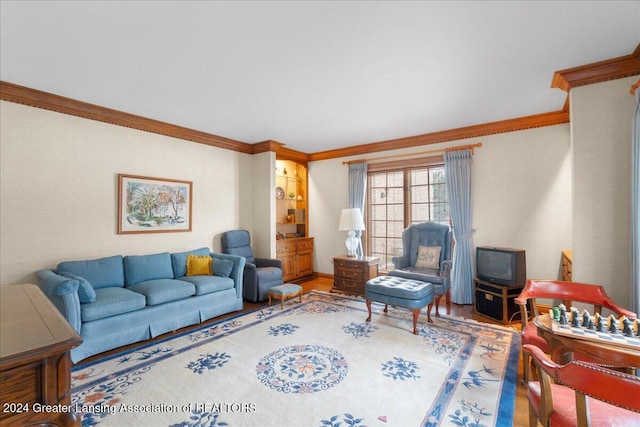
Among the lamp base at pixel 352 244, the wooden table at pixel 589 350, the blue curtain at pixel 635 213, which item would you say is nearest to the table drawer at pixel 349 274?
the lamp base at pixel 352 244

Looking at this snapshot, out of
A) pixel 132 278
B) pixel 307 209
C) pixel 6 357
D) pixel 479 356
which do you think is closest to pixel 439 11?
pixel 6 357

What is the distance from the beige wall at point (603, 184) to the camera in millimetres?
2637

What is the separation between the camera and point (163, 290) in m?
3.40

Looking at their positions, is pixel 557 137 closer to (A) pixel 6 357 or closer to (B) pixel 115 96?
(A) pixel 6 357

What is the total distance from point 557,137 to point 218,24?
4.43 m

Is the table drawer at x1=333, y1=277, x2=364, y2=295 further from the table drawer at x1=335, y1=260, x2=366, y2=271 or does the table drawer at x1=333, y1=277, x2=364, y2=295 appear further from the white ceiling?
the white ceiling

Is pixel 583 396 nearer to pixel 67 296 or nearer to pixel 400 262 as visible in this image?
pixel 400 262

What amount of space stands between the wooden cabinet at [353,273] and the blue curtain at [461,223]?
129 centimetres

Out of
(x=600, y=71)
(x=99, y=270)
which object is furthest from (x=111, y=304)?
(x=600, y=71)

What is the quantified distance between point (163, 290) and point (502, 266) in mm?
4344

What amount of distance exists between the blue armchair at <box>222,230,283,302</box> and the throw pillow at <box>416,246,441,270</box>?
7.57 feet

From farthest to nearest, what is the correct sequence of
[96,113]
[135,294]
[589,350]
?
[96,113], [135,294], [589,350]

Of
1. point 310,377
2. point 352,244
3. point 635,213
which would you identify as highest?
point 635,213

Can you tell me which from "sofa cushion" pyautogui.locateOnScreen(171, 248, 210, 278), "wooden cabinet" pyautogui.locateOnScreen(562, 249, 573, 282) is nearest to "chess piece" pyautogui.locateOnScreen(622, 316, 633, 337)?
"wooden cabinet" pyautogui.locateOnScreen(562, 249, 573, 282)
